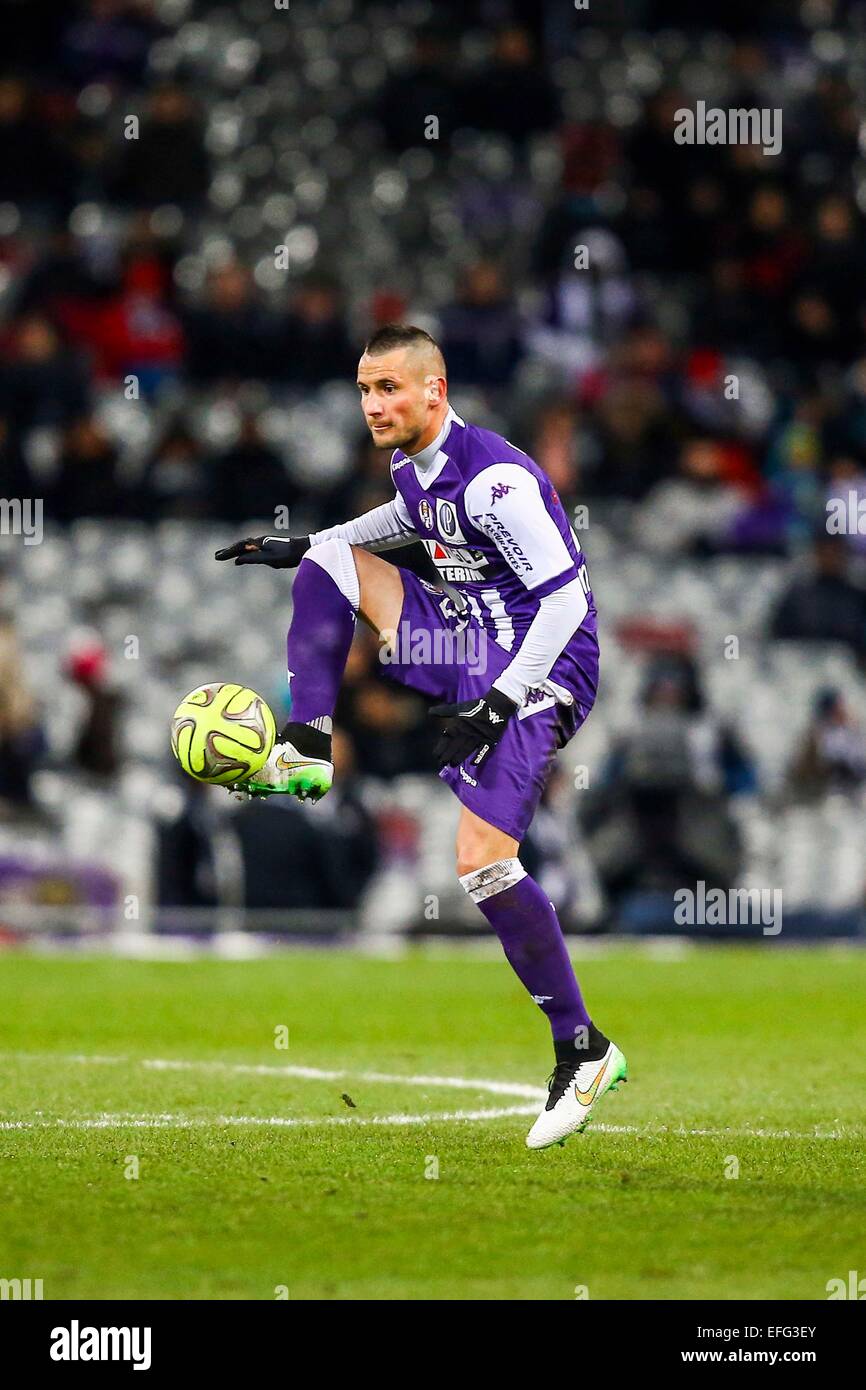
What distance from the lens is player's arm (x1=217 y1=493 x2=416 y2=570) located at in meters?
7.40

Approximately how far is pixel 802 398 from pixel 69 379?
7.25m

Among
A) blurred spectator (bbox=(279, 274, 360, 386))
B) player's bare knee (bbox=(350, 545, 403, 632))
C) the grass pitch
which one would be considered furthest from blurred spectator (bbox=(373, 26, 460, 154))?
player's bare knee (bbox=(350, 545, 403, 632))

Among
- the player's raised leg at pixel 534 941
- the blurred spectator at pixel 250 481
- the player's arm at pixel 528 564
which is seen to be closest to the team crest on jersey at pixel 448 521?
the player's arm at pixel 528 564

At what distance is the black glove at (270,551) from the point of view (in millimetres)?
7402

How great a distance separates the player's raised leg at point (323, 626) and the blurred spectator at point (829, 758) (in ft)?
34.1

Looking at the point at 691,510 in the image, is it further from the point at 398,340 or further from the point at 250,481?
the point at 398,340

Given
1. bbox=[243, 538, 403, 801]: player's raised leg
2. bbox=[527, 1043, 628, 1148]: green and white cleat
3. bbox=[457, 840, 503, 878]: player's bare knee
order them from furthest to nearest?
bbox=[243, 538, 403, 801]: player's raised leg → bbox=[457, 840, 503, 878]: player's bare knee → bbox=[527, 1043, 628, 1148]: green and white cleat

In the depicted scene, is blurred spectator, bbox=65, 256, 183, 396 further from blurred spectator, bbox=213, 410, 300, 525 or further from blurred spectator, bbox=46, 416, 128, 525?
blurred spectator, bbox=213, 410, 300, 525

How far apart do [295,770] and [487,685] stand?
0.73m

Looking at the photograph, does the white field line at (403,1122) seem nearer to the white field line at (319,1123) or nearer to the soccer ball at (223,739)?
the white field line at (319,1123)

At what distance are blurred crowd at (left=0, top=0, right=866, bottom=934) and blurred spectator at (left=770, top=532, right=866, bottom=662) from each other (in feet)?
0.10

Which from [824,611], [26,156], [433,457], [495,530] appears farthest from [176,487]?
[495,530]

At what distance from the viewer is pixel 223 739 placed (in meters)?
6.89

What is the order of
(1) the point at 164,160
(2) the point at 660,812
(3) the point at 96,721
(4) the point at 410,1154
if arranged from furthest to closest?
(1) the point at 164,160, (2) the point at 660,812, (3) the point at 96,721, (4) the point at 410,1154
